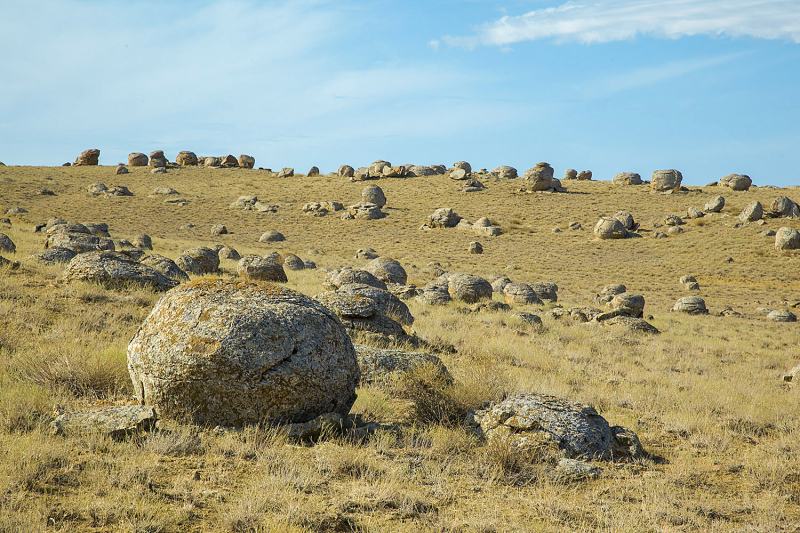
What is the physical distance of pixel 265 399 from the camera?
459 cm

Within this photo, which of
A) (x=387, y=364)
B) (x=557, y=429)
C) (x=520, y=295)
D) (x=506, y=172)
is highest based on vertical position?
(x=506, y=172)

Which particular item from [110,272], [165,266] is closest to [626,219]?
[165,266]

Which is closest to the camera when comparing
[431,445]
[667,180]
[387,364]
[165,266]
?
[431,445]

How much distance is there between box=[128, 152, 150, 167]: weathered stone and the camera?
75625 mm

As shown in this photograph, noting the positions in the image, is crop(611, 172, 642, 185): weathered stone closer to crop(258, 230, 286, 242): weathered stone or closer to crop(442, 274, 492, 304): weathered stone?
crop(258, 230, 286, 242): weathered stone

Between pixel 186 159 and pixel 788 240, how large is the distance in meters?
77.3

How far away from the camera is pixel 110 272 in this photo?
1045 cm

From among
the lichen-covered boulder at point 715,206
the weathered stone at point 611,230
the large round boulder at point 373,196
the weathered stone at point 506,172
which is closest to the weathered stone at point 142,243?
the large round boulder at point 373,196

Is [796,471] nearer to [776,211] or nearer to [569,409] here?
[569,409]

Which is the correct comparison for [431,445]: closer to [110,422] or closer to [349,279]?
[110,422]

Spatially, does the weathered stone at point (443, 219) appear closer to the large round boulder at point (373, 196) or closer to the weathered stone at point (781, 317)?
the large round boulder at point (373, 196)

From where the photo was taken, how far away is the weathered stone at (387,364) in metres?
6.96

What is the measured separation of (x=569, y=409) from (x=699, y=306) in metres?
22.2

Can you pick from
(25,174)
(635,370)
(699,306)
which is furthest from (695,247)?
(25,174)
